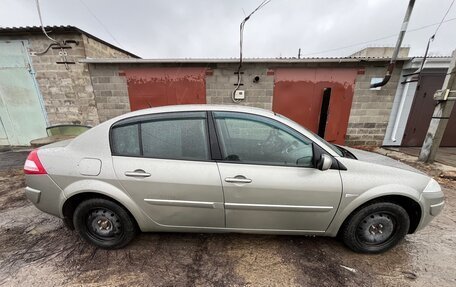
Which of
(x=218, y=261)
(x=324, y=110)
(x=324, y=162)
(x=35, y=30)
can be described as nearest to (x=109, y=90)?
(x=35, y=30)

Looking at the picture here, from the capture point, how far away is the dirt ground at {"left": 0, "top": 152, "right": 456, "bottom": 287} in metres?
1.79

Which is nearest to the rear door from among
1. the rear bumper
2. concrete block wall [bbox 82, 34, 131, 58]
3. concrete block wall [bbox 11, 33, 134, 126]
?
the rear bumper

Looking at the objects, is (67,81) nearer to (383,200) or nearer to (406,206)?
(383,200)

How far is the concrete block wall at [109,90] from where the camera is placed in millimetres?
5539

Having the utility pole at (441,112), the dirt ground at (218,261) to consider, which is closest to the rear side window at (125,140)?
the dirt ground at (218,261)

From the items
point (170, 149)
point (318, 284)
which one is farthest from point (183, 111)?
point (318, 284)

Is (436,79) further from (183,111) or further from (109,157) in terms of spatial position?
(109,157)

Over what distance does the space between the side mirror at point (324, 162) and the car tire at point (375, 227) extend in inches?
26.1

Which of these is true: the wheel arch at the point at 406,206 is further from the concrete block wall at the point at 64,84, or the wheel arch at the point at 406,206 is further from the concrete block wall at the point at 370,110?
the concrete block wall at the point at 64,84

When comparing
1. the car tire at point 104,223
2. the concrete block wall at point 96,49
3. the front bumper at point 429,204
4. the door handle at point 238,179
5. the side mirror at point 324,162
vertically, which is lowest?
the car tire at point 104,223

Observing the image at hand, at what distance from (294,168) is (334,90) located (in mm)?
4879

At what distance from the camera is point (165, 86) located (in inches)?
223

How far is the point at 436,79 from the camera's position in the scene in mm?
5582

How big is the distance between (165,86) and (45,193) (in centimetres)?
427
